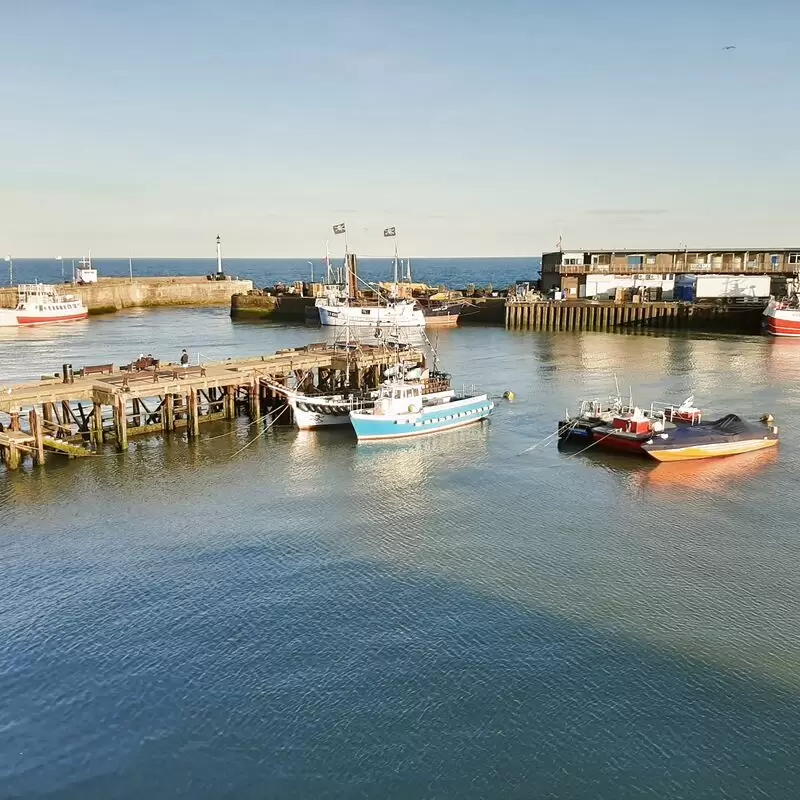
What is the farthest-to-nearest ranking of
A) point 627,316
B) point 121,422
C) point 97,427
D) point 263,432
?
point 627,316
point 263,432
point 97,427
point 121,422

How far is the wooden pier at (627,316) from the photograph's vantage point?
123 meters

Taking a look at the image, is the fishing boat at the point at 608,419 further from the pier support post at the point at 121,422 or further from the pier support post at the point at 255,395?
the pier support post at the point at 121,422

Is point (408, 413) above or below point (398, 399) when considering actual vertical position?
below

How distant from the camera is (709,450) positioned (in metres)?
Answer: 53.3

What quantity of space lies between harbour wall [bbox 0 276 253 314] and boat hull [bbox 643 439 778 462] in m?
131

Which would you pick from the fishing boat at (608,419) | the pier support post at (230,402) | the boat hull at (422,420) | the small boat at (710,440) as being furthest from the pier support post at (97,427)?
the small boat at (710,440)

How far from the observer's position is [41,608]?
31000mm

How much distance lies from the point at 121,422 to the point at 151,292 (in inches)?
5102

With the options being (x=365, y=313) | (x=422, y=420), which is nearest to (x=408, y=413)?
(x=422, y=420)

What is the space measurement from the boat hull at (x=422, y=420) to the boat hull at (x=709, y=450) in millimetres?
14758

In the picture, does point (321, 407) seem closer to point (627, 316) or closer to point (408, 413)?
point (408, 413)

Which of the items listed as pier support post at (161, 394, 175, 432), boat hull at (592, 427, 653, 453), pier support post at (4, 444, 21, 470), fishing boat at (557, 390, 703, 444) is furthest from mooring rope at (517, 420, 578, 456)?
pier support post at (4, 444, 21, 470)

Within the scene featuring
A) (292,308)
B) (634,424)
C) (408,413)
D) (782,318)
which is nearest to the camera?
(634,424)

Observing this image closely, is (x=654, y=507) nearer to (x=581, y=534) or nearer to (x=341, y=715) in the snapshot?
(x=581, y=534)
